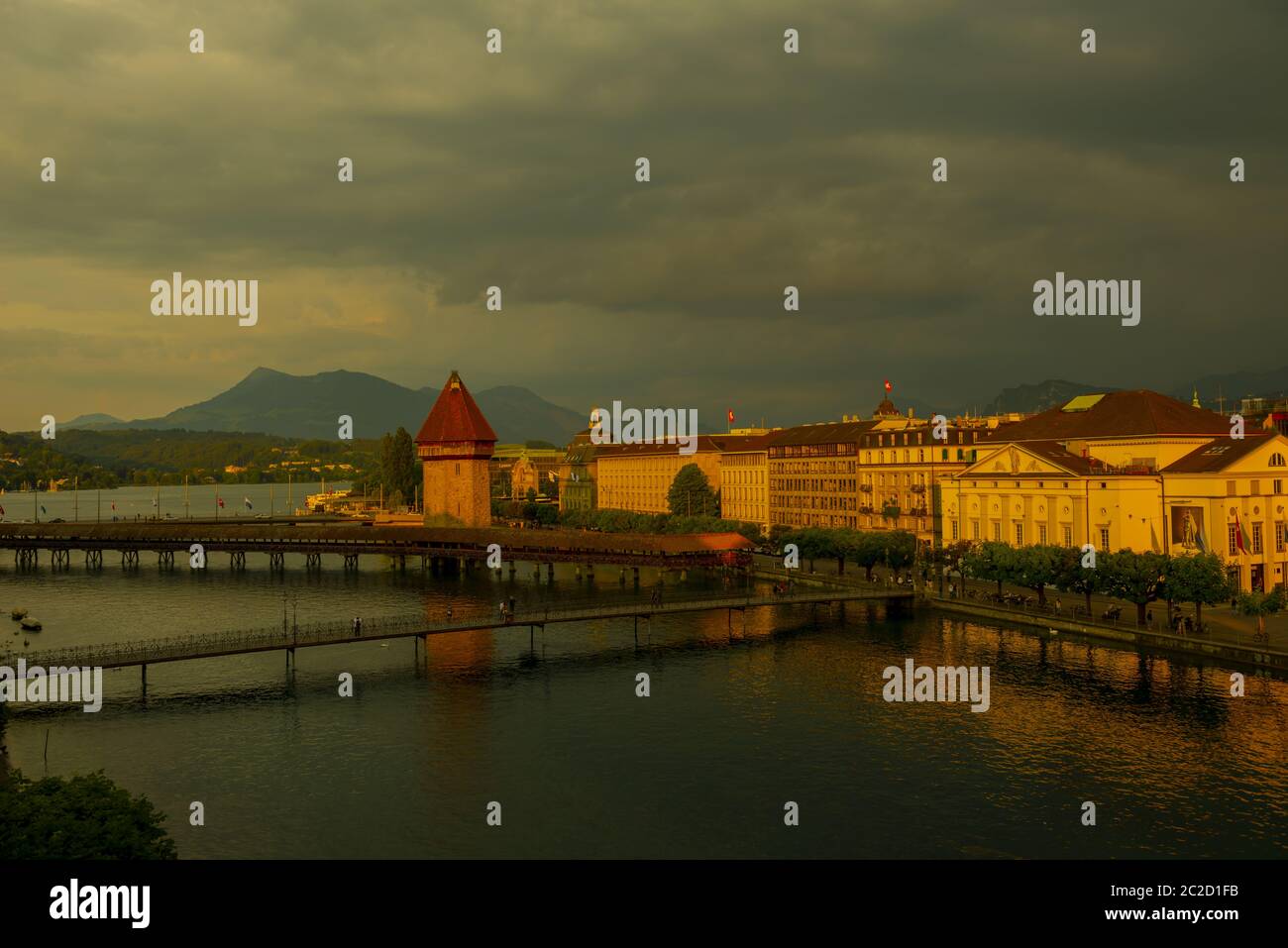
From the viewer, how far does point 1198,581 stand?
165 feet

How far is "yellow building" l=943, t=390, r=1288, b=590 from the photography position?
195 feet

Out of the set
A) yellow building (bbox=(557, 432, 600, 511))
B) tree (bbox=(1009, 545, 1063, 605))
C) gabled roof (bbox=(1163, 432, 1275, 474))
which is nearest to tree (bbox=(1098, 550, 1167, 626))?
tree (bbox=(1009, 545, 1063, 605))

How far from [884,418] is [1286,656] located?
67191 mm

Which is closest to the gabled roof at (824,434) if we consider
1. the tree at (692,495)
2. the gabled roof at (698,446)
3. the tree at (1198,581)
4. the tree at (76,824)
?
the gabled roof at (698,446)

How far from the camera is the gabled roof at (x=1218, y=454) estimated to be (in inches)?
2341

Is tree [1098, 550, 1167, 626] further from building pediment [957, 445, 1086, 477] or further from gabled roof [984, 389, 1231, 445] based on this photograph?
gabled roof [984, 389, 1231, 445]

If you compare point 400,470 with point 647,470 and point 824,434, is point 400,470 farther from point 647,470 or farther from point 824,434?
point 824,434

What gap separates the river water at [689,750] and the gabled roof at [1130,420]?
67.4 feet

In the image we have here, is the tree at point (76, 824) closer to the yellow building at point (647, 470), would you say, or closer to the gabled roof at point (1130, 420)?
the gabled roof at point (1130, 420)

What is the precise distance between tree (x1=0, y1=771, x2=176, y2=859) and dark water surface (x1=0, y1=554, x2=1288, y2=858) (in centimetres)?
617

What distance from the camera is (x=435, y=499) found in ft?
378

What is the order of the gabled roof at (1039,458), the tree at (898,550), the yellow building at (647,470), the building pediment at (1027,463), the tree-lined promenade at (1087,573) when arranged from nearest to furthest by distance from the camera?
1. the tree-lined promenade at (1087,573)
2. the gabled roof at (1039,458)
3. the building pediment at (1027,463)
4. the tree at (898,550)
5. the yellow building at (647,470)
